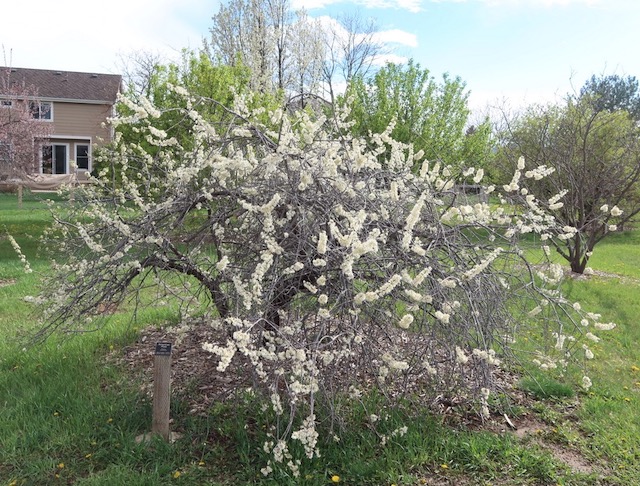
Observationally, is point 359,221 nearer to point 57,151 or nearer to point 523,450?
point 523,450

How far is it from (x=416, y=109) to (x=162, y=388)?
42.7ft

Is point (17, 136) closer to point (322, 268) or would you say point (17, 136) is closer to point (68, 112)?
point (68, 112)

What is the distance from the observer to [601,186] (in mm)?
10516

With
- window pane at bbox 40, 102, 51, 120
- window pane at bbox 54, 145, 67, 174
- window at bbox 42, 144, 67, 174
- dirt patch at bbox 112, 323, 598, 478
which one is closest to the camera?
dirt patch at bbox 112, 323, 598, 478

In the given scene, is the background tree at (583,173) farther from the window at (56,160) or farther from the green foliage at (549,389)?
the window at (56,160)

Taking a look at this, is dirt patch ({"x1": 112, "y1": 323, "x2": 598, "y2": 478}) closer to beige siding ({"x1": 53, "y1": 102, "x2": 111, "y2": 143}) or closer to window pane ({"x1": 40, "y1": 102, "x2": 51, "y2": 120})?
beige siding ({"x1": 53, "y1": 102, "x2": 111, "y2": 143})

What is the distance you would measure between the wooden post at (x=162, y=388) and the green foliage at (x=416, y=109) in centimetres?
1215

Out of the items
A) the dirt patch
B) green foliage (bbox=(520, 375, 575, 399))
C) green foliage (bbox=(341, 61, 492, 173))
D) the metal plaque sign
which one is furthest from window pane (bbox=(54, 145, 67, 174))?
green foliage (bbox=(520, 375, 575, 399))

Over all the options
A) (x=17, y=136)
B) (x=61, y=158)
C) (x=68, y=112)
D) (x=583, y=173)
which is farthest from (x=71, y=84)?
(x=583, y=173)

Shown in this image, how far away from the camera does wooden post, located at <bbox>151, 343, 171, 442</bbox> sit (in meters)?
3.44

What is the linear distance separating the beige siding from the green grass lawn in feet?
93.6

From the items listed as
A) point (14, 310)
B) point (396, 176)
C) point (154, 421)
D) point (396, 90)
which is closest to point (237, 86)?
point (396, 90)

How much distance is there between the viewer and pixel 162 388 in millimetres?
3457

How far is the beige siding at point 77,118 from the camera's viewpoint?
3014cm
